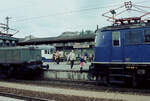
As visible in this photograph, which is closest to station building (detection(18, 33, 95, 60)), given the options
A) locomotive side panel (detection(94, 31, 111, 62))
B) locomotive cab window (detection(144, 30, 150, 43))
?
locomotive side panel (detection(94, 31, 111, 62))

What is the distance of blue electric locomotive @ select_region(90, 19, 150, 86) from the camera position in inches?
418

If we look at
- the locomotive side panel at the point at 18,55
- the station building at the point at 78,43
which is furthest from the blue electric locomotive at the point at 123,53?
the station building at the point at 78,43

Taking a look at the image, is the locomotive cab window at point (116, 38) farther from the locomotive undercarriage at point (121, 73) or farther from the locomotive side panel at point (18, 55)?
the locomotive side panel at point (18, 55)

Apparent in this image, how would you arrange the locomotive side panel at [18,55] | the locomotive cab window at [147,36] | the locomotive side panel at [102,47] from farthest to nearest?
1. the locomotive side panel at [18,55]
2. the locomotive side panel at [102,47]
3. the locomotive cab window at [147,36]

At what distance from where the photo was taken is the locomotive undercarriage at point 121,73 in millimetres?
10641

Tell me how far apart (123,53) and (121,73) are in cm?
120

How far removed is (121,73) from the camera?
11234mm

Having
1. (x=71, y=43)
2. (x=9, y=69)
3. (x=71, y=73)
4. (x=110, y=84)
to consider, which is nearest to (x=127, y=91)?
(x=110, y=84)

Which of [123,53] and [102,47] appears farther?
[102,47]

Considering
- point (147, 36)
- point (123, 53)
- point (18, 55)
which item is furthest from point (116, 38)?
point (18, 55)

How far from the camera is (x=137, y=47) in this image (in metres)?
10.8

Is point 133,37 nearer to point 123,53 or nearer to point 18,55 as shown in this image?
point 123,53

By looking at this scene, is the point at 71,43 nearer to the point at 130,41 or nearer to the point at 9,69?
the point at 9,69

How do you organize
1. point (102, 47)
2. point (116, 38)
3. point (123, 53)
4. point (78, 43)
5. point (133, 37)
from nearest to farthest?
1. point (133, 37)
2. point (123, 53)
3. point (116, 38)
4. point (102, 47)
5. point (78, 43)
